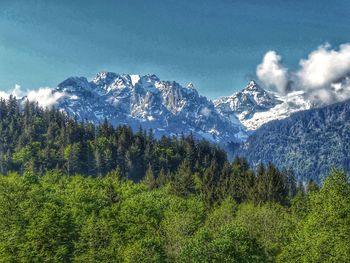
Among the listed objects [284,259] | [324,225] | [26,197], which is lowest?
[284,259]

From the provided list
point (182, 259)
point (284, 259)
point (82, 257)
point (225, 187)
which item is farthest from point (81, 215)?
point (225, 187)

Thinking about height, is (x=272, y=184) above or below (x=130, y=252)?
above

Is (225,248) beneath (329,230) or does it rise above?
beneath

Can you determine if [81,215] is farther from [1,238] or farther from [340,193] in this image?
[340,193]

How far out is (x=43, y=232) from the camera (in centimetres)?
8162

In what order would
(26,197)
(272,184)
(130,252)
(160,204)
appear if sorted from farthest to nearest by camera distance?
(272,184) < (160,204) < (26,197) < (130,252)

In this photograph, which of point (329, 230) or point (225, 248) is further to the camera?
point (225, 248)

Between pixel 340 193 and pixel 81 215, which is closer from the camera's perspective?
pixel 340 193

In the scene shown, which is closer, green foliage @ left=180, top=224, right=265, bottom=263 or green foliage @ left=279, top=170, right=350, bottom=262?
green foliage @ left=279, top=170, right=350, bottom=262

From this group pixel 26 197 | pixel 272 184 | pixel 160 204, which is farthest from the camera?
pixel 272 184

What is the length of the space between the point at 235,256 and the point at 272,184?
373ft

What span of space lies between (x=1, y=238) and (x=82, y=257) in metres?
Answer: 13.4

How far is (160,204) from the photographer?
12425 cm

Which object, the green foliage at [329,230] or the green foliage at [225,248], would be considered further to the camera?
the green foliage at [225,248]
